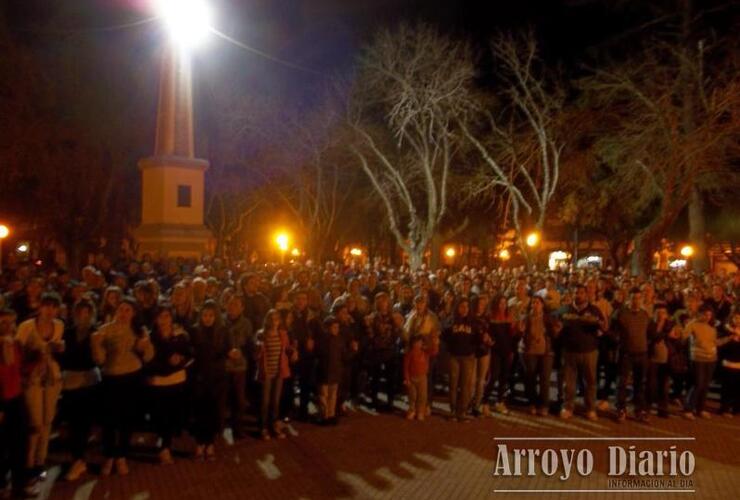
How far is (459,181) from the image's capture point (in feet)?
99.3

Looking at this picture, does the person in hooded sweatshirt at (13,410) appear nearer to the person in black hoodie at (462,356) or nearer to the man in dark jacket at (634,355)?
the person in black hoodie at (462,356)

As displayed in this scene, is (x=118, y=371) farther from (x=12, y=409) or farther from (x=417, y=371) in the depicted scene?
(x=417, y=371)

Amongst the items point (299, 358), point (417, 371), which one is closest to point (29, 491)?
point (299, 358)

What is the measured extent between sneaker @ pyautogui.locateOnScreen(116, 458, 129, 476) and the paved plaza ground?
0.07m

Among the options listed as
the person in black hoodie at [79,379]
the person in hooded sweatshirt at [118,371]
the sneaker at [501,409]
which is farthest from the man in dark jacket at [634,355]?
the person in black hoodie at [79,379]

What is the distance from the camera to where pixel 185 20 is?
53.8 ft

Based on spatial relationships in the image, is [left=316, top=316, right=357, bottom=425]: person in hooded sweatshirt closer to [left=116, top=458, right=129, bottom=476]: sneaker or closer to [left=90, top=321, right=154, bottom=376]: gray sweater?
[left=90, top=321, right=154, bottom=376]: gray sweater

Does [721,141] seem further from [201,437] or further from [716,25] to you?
[201,437]

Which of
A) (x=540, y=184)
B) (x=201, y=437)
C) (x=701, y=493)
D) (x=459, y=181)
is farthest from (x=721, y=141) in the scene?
(x=201, y=437)

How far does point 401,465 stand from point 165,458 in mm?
2458

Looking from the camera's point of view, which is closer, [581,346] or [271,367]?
[271,367]

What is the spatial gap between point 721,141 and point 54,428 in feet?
67.2

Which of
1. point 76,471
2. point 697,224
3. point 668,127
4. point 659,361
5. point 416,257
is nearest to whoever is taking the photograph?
point 76,471

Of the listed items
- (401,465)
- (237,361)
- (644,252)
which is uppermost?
(644,252)
